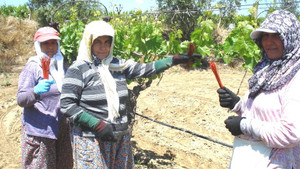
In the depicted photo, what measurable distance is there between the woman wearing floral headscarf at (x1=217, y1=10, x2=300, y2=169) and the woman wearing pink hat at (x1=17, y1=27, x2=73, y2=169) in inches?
59.1

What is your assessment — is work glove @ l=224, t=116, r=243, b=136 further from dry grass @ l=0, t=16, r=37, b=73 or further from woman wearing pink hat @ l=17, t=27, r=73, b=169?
dry grass @ l=0, t=16, r=37, b=73

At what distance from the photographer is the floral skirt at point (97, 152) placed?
208 cm

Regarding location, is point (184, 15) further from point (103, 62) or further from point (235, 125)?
point (235, 125)

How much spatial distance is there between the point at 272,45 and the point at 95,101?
1185 millimetres

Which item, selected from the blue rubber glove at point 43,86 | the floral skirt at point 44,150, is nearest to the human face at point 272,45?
the blue rubber glove at point 43,86

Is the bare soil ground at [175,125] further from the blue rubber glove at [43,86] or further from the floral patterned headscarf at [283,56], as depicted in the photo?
the floral patterned headscarf at [283,56]

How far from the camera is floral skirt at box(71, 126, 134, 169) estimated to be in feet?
6.82

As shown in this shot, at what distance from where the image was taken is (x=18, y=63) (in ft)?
38.5

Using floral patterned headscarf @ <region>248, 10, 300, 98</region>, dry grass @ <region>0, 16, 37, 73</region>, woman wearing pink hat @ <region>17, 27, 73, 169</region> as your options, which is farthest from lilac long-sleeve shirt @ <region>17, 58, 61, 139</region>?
dry grass @ <region>0, 16, 37, 73</region>

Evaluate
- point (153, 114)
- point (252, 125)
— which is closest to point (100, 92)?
point (252, 125)

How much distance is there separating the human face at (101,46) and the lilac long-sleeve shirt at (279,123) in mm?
1063

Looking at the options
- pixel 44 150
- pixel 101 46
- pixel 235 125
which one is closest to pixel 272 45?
pixel 235 125

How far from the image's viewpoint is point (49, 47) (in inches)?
103

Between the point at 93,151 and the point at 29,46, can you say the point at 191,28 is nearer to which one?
the point at 29,46
